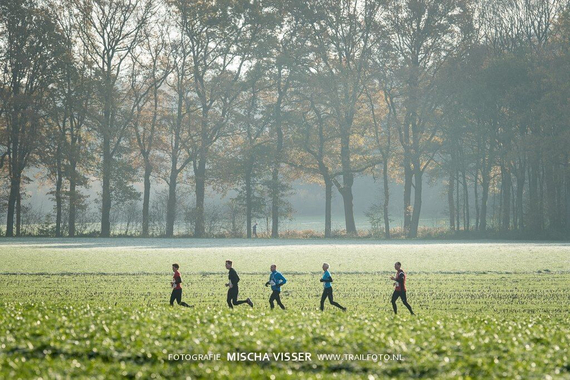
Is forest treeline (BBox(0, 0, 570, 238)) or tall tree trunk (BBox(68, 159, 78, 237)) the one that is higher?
forest treeline (BBox(0, 0, 570, 238))

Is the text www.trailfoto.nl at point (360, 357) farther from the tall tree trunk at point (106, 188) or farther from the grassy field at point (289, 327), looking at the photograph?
the tall tree trunk at point (106, 188)

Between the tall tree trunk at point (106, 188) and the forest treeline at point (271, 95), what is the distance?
0.11m

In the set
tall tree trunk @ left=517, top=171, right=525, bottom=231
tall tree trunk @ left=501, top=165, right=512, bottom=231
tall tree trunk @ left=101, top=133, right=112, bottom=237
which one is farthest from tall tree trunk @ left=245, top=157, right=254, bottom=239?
tall tree trunk @ left=517, top=171, right=525, bottom=231

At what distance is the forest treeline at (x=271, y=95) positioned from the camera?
66.4 metres

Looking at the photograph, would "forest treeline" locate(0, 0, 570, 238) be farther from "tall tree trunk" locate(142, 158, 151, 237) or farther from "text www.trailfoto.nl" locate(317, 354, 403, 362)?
"text www.trailfoto.nl" locate(317, 354, 403, 362)

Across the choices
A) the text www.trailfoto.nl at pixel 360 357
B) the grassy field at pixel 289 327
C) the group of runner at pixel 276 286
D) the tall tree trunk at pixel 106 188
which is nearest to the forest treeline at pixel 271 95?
the tall tree trunk at pixel 106 188

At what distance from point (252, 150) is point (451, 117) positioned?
19875mm

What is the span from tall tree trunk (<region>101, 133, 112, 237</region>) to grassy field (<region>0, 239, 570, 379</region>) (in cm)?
3456

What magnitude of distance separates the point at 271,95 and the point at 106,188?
19.6 m

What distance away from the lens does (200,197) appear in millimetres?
71750

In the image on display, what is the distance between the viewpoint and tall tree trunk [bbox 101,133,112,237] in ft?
222

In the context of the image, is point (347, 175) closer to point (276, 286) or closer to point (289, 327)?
point (276, 286)

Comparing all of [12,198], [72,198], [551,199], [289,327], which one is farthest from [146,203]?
[289,327]

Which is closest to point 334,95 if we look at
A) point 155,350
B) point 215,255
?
point 215,255
